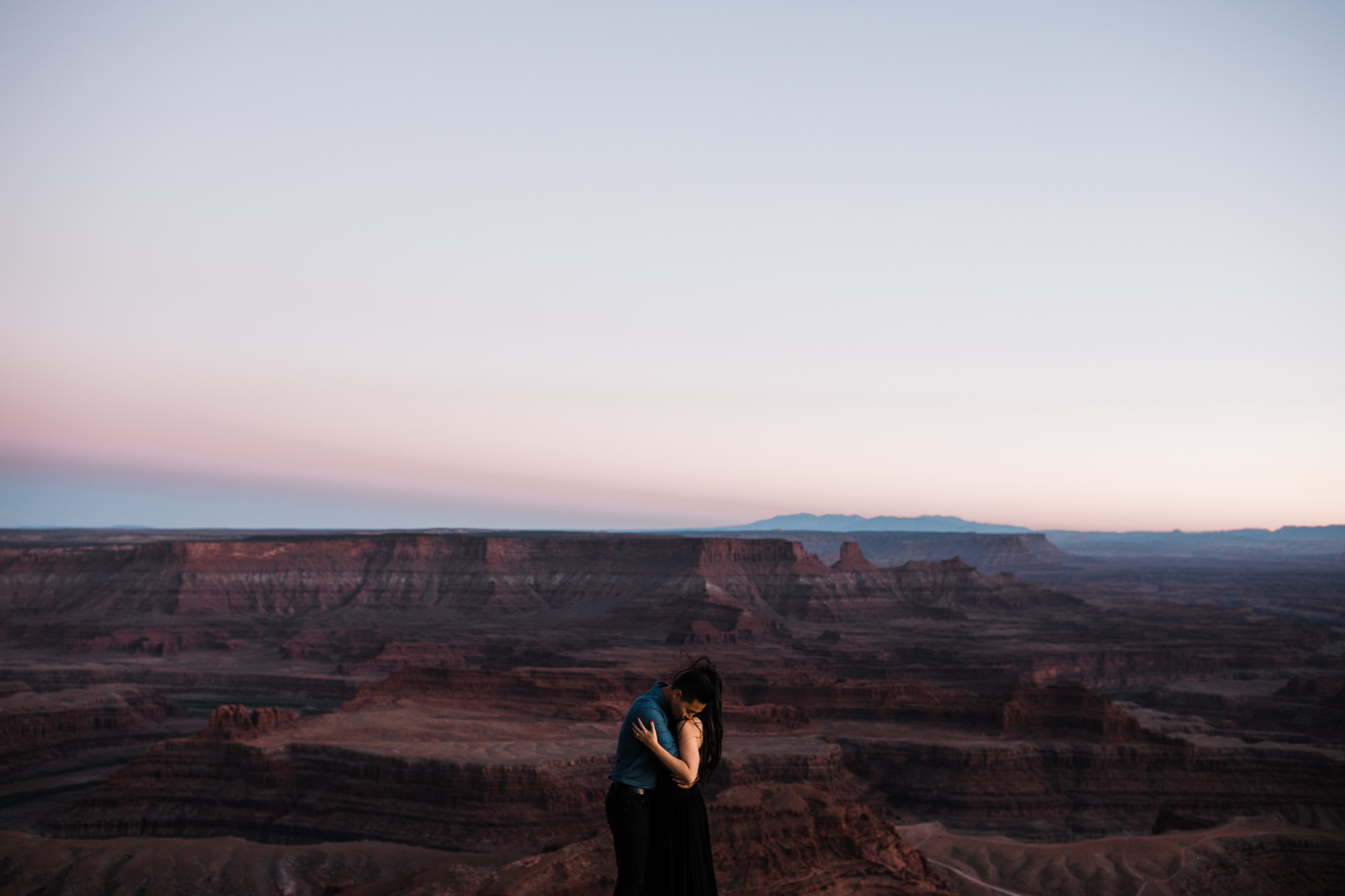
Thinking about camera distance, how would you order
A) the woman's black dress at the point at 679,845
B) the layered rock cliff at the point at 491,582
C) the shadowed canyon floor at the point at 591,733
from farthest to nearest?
the layered rock cliff at the point at 491,582 < the shadowed canyon floor at the point at 591,733 < the woman's black dress at the point at 679,845

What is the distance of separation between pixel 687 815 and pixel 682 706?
2.91 ft

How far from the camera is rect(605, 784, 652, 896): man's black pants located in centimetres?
821

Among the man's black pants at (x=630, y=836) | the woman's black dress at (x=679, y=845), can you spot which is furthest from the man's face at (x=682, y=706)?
the man's black pants at (x=630, y=836)

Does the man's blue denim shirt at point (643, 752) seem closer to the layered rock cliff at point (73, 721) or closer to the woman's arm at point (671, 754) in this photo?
the woman's arm at point (671, 754)

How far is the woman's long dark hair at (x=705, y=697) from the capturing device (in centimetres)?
816

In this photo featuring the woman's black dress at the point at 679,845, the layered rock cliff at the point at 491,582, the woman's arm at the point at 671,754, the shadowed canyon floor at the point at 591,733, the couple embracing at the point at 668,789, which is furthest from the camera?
the layered rock cliff at the point at 491,582

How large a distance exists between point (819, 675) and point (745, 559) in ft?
258

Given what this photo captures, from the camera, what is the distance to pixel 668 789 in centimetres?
828

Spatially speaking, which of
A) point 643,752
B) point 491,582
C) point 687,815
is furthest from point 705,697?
point 491,582

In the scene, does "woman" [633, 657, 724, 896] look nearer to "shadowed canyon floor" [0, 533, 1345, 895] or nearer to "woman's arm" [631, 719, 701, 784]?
"woman's arm" [631, 719, 701, 784]

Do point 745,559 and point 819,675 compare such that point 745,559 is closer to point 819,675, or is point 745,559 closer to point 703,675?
point 819,675

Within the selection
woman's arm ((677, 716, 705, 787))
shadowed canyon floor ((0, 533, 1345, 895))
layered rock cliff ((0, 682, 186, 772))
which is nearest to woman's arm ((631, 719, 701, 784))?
woman's arm ((677, 716, 705, 787))

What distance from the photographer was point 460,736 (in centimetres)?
6988

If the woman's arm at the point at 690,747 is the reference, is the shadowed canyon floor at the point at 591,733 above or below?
below
